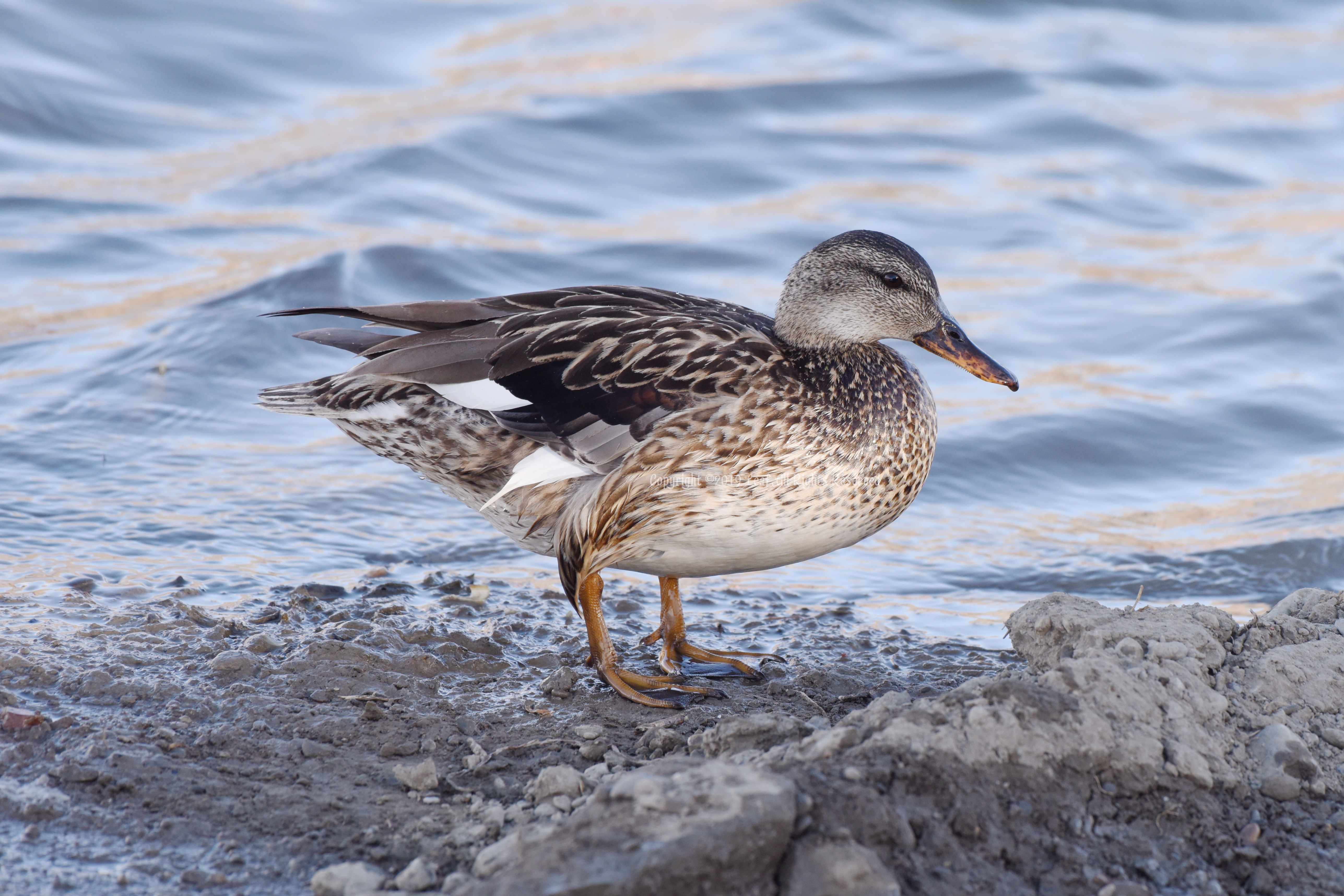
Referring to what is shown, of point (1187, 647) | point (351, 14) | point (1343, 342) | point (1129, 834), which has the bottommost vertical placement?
point (1129, 834)

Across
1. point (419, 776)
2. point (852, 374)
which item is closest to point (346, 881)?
point (419, 776)

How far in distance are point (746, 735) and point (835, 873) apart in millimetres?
868

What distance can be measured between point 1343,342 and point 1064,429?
2756 mm

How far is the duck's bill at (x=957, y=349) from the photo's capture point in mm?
5125

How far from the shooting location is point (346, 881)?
3168 millimetres

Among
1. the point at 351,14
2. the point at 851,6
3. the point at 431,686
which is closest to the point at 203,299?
the point at 431,686

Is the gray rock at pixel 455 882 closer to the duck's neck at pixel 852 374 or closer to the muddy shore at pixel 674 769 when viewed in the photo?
the muddy shore at pixel 674 769

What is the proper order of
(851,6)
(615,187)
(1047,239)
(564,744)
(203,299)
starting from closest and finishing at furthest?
(564,744), (203,299), (1047,239), (615,187), (851,6)

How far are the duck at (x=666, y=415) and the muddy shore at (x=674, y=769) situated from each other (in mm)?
469

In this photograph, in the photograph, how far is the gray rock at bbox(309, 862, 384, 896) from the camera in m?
3.14

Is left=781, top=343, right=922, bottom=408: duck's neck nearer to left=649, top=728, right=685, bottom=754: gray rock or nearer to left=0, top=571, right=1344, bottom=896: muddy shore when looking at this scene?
left=0, top=571, right=1344, bottom=896: muddy shore

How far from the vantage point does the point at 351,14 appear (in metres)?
15.1

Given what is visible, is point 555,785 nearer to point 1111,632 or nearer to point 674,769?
point 674,769

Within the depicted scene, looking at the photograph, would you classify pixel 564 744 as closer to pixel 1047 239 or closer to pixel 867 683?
pixel 867 683
